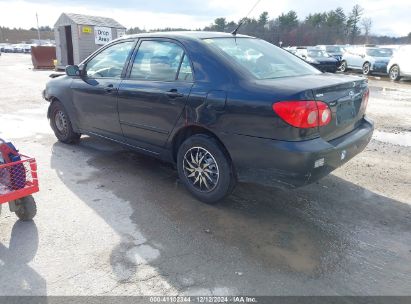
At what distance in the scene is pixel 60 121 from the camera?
19.4 feet

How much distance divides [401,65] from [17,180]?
1719cm

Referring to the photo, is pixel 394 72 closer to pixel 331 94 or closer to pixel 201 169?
pixel 331 94

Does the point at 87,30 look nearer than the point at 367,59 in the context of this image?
Yes

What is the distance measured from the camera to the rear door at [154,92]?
3900 millimetres

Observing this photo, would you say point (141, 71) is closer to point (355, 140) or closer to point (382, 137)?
point (355, 140)

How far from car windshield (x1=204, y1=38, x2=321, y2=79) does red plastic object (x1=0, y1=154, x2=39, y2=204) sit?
2118 millimetres

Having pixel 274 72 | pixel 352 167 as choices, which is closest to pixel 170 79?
pixel 274 72

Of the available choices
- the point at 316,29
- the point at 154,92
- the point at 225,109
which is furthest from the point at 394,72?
the point at 316,29

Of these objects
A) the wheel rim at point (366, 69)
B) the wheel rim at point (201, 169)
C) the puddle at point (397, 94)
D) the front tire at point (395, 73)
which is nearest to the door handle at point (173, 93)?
the wheel rim at point (201, 169)

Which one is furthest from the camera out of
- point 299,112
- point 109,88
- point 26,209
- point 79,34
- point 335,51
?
point 335,51

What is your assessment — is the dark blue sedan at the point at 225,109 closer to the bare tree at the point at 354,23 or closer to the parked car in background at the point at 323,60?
the parked car in background at the point at 323,60

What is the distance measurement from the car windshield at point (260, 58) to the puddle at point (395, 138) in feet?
9.07

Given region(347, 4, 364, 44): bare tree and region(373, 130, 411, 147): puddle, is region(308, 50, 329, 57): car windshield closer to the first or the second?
region(373, 130, 411, 147): puddle

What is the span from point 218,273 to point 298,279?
58cm
